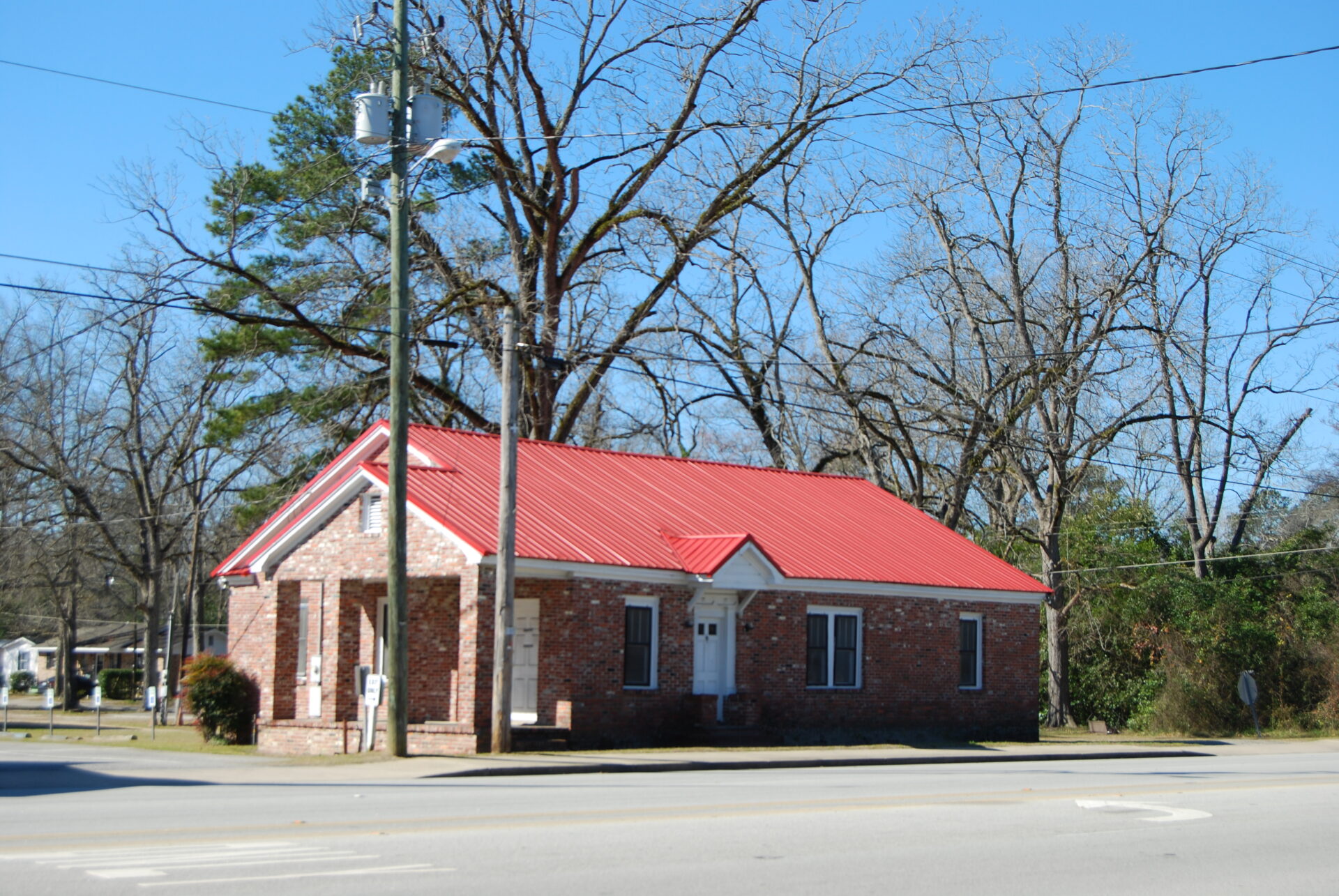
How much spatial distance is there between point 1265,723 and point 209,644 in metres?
60.5

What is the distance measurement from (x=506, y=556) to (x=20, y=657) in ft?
254

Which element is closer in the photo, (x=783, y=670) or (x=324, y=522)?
(x=324, y=522)

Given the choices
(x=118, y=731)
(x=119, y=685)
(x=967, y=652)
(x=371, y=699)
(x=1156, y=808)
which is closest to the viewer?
(x=1156, y=808)

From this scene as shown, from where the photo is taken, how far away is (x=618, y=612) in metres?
23.2

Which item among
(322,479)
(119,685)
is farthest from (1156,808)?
(119,685)

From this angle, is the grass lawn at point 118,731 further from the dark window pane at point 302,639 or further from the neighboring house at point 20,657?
the neighboring house at point 20,657

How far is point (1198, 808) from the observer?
1343cm

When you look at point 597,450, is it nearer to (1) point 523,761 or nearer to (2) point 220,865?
(1) point 523,761

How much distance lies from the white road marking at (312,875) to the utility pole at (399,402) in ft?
35.8

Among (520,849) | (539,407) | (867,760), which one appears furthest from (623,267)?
(520,849)

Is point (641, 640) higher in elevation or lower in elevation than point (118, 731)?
higher

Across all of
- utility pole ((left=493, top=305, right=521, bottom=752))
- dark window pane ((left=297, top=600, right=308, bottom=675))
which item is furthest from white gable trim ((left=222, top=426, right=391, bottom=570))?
utility pole ((left=493, top=305, right=521, bottom=752))

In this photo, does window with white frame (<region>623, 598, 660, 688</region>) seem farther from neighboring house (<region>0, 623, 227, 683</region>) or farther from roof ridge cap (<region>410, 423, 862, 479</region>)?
neighboring house (<region>0, 623, 227, 683</region>)

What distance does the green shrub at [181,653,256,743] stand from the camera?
86.8ft
